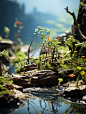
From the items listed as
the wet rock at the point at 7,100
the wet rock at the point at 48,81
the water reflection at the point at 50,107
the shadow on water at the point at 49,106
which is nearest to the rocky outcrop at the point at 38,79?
the wet rock at the point at 48,81

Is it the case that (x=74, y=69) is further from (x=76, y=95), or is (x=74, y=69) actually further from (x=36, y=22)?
(x=36, y=22)

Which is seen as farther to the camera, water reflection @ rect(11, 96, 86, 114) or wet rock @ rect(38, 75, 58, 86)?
wet rock @ rect(38, 75, 58, 86)

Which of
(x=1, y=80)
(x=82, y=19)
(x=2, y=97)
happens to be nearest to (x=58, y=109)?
(x=2, y=97)

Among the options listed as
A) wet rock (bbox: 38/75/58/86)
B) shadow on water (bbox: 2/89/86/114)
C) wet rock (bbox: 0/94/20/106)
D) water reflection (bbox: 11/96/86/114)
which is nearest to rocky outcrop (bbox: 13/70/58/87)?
wet rock (bbox: 38/75/58/86)

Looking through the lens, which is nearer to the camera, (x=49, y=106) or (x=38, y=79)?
(x=49, y=106)

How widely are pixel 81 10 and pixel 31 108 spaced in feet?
20.8

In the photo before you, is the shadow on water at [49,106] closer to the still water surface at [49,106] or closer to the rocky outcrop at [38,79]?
the still water surface at [49,106]

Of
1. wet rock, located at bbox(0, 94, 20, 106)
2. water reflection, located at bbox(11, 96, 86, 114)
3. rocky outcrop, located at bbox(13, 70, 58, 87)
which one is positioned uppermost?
rocky outcrop, located at bbox(13, 70, 58, 87)

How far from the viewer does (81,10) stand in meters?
7.82

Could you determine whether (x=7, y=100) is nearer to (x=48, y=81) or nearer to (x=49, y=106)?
(x=49, y=106)

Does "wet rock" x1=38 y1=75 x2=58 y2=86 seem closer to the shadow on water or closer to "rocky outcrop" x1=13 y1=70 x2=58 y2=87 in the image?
"rocky outcrop" x1=13 y1=70 x2=58 y2=87

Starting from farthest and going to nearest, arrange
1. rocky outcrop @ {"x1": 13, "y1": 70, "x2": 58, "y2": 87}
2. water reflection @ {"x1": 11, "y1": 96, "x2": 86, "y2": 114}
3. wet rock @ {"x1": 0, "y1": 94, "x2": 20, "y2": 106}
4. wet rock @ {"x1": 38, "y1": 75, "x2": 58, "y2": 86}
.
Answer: wet rock @ {"x1": 38, "y1": 75, "x2": 58, "y2": 86} → rocky outcrop @ {"x1": 13, "y1": 70, "x2": 58, "y2": 87} → wet rock @ {"x1": 0, "y1": 94, "x2": 20, "y2": 106} → water reflection @ {"x1": 11, "y1": 96, "x2": 86, "y2": 114}

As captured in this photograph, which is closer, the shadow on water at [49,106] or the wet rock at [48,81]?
the shadow on water at [49,106]

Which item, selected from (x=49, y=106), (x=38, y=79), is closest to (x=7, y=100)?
(x=49, y=106)
